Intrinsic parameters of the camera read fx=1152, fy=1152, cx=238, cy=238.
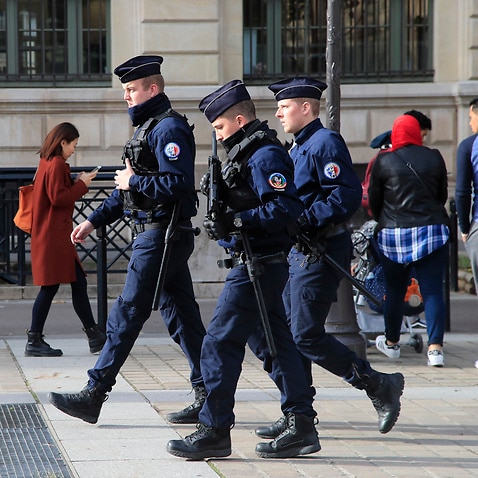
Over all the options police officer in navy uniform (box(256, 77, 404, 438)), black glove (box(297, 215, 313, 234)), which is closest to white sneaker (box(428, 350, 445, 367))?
police officer in navy uniform (box(256, 77, 404, 438))

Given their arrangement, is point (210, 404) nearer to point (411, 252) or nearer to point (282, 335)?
point (282, 335)

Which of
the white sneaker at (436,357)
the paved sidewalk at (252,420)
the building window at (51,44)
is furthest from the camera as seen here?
the building window at (51,44)

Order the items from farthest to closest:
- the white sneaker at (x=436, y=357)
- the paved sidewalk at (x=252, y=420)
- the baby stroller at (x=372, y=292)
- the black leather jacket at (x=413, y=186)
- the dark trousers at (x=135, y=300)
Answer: the baby stroller at (x=372, y=292) → the black leather jacket at (x=413, y=186) → the white sneaker at (x=436, y=357) → the dark trousers at (x=135, y=300) → the paved sidewalk at (x=252, y=420)

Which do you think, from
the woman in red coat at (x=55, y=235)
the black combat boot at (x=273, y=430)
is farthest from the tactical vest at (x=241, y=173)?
the woman in red coat at (x=55, y=235)

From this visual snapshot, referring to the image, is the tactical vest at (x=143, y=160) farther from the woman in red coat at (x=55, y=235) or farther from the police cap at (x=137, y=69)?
the woman in red coat at (x=55, y=235)

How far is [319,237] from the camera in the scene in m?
6.01

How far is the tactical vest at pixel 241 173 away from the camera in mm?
5555

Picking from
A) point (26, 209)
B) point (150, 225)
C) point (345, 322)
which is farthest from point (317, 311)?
point (26, 209)

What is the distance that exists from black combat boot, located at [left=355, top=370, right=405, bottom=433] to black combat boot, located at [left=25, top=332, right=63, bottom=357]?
327 cm

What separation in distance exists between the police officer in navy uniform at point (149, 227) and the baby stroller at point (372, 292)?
8.84ft

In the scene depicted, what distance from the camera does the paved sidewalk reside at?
5438mm

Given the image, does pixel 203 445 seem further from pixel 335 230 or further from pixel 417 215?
pixel 417 215

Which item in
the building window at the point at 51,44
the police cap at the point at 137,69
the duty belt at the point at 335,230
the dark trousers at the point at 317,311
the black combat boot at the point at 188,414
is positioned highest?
the building window at the point at 51,44

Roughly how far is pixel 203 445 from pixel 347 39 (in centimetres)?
1508
